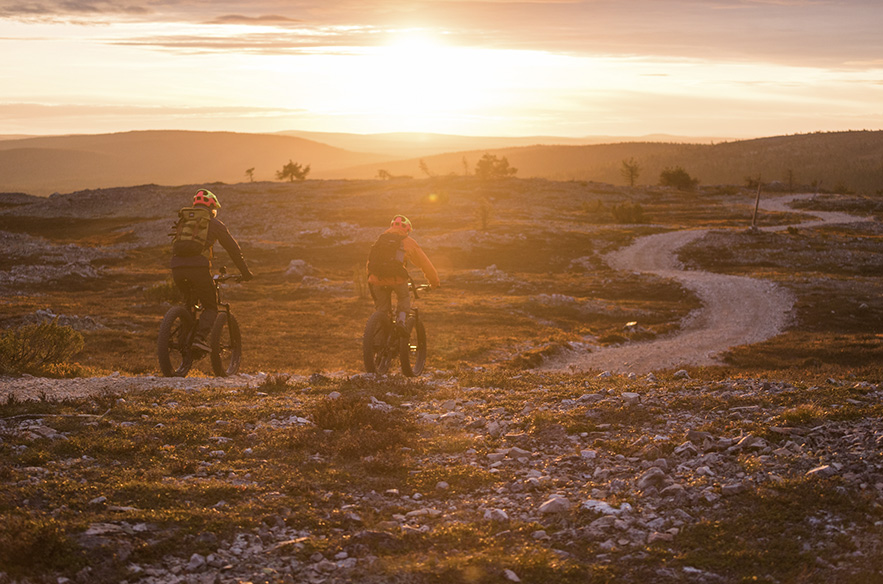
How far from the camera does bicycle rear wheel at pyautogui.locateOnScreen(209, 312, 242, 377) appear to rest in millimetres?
13148

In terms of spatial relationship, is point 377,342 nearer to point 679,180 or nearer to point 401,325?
point 401,325

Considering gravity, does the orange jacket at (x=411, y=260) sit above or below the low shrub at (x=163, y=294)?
above

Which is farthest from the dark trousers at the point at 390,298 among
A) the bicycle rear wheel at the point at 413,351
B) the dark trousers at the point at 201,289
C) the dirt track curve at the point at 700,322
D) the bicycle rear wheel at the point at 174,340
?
the dirt track curve at the point at 700,322

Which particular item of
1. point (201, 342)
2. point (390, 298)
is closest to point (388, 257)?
point (390, 298)

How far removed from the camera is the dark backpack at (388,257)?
503 inches

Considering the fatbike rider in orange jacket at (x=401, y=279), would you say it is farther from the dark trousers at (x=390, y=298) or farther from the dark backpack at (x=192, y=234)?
the dark backpack at (x=192, y=234)

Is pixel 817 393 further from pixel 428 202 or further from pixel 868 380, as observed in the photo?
pixel 428 202

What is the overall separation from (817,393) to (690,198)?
10724 centimetres

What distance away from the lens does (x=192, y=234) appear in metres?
12.1

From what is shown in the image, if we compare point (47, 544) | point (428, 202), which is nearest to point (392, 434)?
point (47, 544)

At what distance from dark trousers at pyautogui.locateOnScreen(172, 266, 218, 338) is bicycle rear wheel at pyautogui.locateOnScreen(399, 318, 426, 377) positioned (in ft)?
12.8

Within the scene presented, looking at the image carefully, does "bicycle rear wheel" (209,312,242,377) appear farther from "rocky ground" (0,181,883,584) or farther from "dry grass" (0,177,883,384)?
"dry grass" (0,177,883,384)

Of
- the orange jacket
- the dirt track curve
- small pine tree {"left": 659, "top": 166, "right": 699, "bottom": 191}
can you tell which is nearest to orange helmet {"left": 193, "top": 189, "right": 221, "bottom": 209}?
the orange jacket

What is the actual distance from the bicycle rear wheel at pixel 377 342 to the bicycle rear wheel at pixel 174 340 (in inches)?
137
